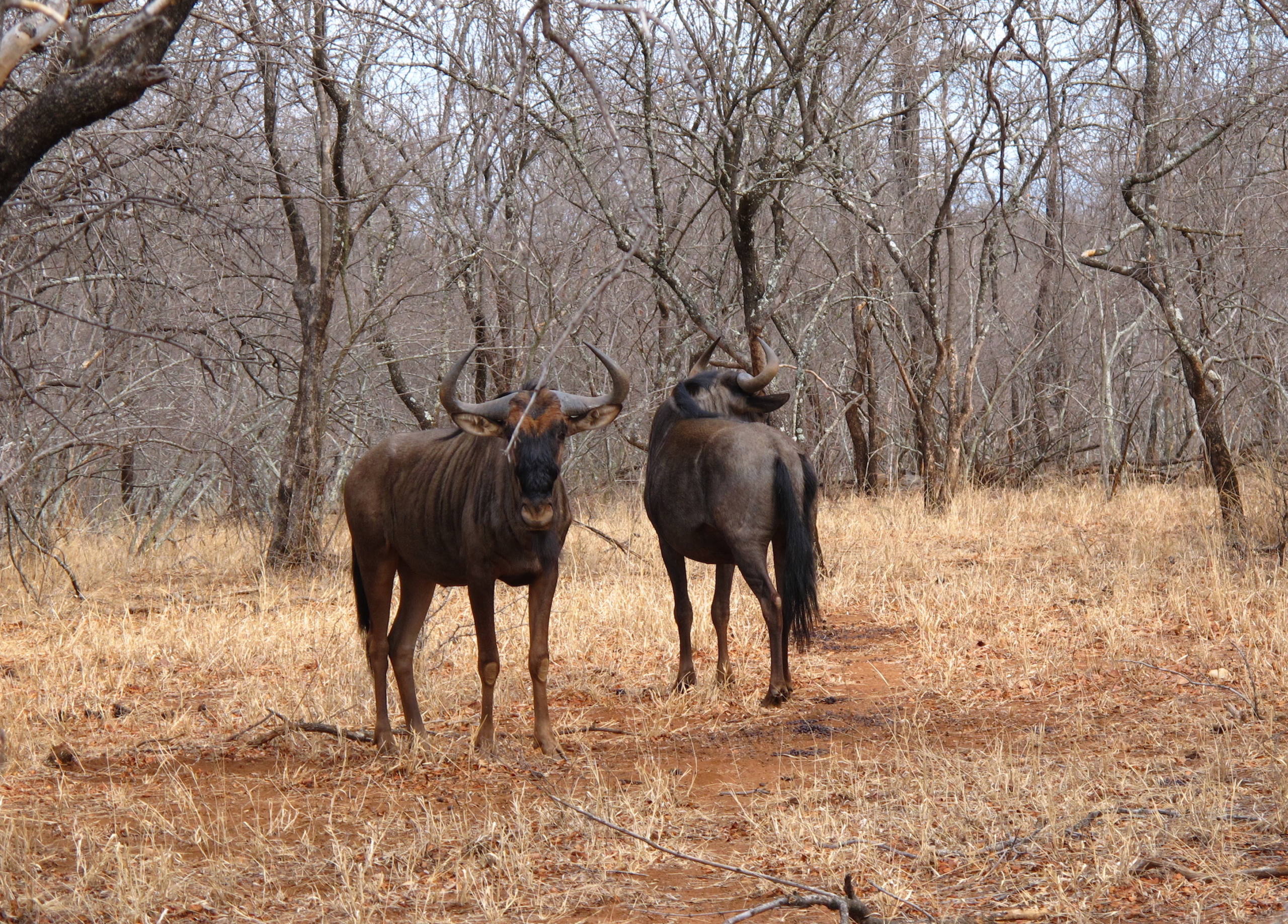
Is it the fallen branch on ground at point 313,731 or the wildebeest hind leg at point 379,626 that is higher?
the wildebeest hind leg at point 379,626

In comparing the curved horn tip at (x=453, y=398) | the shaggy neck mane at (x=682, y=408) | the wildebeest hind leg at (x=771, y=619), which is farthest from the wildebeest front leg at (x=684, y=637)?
the curved horn tip at (x=453, y=398)

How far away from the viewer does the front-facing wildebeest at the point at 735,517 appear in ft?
21.9

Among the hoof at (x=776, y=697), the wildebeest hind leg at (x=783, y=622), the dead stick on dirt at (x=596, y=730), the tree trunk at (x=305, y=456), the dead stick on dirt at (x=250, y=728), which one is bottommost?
the dead stick on dirt at (x=596, y=730)

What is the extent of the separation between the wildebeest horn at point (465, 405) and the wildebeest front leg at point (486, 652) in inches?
30.5

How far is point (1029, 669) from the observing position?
22.7 ft

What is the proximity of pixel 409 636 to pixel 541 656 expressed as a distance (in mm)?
810

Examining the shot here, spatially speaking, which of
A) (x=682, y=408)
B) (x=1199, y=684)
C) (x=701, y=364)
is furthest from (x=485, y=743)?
(x=701, y=364)

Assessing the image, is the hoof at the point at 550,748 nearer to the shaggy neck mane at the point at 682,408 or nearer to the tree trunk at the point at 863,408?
the shaggy neck mane at the point at 682,408

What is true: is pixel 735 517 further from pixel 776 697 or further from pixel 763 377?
pixel 763 377

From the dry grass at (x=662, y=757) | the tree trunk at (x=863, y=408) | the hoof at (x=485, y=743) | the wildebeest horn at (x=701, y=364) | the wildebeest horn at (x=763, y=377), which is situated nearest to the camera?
the dry grass at (x=662, y=757)

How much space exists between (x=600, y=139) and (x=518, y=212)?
1.37 m

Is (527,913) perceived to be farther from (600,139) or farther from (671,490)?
(600,139)

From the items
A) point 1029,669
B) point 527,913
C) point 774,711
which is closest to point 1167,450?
point 1029,669

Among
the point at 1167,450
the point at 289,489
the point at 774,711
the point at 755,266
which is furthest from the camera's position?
the point at 1167,450
